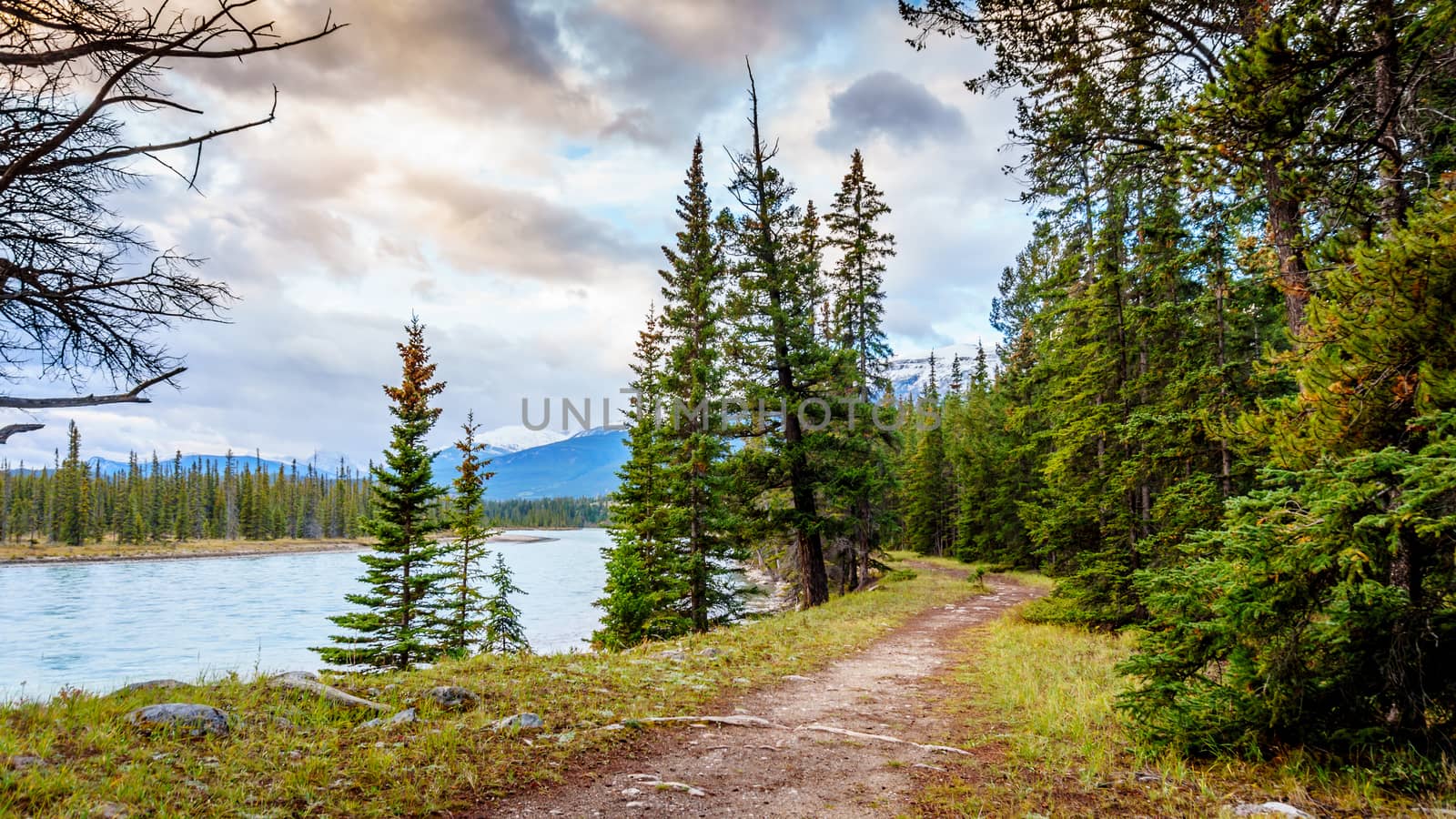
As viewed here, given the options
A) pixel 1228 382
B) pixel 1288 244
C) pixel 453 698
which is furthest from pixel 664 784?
pixel 1228 382

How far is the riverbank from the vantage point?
74.8 m

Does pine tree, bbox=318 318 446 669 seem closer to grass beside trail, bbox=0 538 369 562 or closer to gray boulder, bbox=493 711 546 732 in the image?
gray boulder, bbox=493 711 546 732

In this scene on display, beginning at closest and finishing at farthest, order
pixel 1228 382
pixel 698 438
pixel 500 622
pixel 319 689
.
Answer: pixel 319 689 < pixel 1228 382 < pixel 698 438 < pixel 500 622

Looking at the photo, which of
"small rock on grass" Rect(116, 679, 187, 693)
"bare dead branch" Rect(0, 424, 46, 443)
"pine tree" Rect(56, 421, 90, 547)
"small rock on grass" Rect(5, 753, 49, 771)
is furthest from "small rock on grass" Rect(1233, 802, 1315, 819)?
"pine tree" Rect(56, 421, 90, 547)

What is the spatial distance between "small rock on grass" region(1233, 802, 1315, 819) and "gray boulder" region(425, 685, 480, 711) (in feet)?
22.2

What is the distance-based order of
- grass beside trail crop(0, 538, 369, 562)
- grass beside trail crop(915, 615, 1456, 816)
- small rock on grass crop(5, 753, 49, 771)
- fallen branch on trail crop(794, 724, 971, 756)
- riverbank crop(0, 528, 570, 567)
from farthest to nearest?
grass beside trail crop(0, 538, 369, 562) < riverbank crop(0, 528, 570, 567) < fallen branch on trail crop(794, 724, 971, 756) < grass beside trail crop(915, 615, 1456, 816) < small rock on grass crop(5, 753, 49, 771)

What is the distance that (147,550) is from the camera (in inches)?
3376

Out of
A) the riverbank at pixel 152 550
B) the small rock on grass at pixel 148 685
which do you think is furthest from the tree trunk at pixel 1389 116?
the riverbank at pixel 152 550

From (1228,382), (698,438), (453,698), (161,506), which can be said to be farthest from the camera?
(161,506)

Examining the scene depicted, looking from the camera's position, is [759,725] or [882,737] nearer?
[882,737]

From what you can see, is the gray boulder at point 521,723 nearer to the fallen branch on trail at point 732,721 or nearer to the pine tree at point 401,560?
the fallen branch on trail at point 732,721

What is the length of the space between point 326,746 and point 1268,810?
7.04 meters

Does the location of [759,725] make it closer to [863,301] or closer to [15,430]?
[15,430]

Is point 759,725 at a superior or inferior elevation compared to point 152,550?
superior
